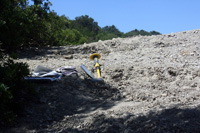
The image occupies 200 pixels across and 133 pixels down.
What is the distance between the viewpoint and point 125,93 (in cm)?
512

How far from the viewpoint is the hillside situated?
352 centimetres

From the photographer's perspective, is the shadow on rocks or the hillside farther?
the shadow on rocks

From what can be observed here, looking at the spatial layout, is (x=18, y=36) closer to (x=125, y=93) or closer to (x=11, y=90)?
(x=11, y=90)

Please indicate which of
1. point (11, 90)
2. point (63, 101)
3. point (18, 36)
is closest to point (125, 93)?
point (63, 101)

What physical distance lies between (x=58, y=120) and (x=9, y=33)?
2503 mm

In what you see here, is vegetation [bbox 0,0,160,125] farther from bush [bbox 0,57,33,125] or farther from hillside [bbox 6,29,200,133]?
hillside [bbox 6,29,200,133]

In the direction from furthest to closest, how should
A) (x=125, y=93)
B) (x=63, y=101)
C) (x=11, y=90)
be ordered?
1. (x=125, y=93)
2. (x=63, y=101)
3. (x=11, y=90)

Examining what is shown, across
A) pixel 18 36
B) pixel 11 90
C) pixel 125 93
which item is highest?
pixel 18 36

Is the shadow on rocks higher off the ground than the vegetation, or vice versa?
the vegetation

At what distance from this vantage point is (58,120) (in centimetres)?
398

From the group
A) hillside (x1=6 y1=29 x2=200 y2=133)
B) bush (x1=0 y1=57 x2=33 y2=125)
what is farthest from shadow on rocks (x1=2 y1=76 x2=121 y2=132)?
bush (x1=0 y1=57 x2=33 y2=125)

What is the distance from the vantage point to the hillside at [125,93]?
352 cm

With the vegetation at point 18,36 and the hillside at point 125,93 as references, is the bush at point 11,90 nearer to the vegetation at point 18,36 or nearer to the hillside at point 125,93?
the vegetation at point 18,36

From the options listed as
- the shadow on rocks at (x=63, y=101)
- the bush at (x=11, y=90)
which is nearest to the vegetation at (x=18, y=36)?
the bush at (x=11, y=90)
